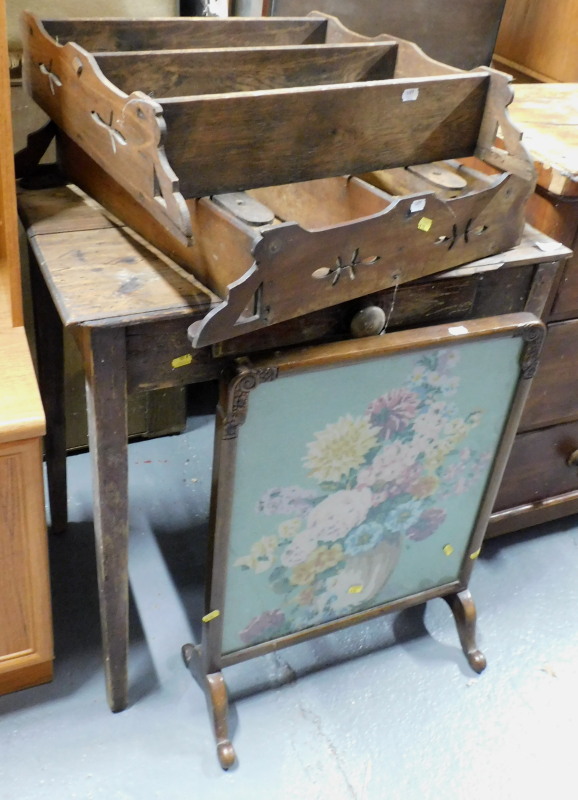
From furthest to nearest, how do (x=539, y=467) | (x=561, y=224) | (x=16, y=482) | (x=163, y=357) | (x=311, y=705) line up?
(x=539, y=467), (x=311, y=705), (x=561, y=224), (x=16, y=482), (x=163, y=357)

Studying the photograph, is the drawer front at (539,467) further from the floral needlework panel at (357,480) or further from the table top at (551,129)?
the table top at (551,129)

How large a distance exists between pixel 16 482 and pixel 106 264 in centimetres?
36

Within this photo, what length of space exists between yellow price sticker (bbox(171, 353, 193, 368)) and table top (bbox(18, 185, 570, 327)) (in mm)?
62

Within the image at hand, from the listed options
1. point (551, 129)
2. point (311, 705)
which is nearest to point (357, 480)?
point (311, 705)

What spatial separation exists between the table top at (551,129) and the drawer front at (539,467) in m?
0.56

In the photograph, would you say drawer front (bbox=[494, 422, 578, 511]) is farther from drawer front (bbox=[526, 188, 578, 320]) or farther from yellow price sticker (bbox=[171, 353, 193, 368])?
yellow price sticker (bbox=[171, 353, 193, 368])

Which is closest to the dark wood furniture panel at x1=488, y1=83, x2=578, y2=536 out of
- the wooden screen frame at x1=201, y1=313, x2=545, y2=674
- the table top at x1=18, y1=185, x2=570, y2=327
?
the table top at x1=18, y1=185, x2=570, y2=327

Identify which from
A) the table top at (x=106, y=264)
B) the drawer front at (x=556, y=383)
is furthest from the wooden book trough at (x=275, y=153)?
the drawer front at (x=556, y=383)

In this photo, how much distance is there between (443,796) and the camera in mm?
1350

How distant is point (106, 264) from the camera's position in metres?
1.08

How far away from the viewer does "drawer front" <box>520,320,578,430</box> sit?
150 centimetres

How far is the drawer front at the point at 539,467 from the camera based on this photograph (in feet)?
5.47

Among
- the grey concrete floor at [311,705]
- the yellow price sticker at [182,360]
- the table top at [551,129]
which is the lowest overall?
the grey concrete floor at [311,705]

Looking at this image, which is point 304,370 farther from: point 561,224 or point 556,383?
point 556,383
